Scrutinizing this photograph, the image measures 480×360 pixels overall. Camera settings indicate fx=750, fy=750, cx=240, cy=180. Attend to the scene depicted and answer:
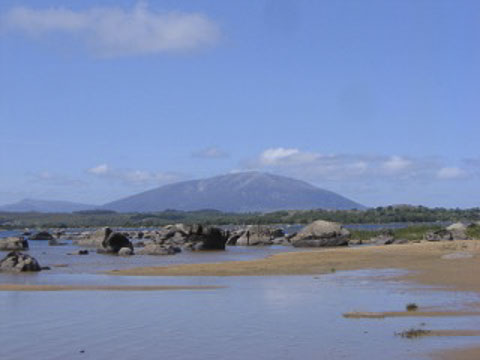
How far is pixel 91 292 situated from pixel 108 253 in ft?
119

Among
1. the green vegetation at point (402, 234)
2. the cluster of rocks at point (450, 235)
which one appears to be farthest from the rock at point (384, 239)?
the cluster of rocks at point (450, 235)

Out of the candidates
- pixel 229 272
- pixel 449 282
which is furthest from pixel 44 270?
pixel 449 282

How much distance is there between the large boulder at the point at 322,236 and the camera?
68625 millimetres

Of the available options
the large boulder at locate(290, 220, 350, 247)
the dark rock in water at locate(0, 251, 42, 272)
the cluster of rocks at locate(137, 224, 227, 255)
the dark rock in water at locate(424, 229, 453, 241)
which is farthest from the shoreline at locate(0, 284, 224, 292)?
the dark rock in water at locate(424, 229, 453, 241)

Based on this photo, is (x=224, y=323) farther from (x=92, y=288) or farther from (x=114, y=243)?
(x=114, y=243)

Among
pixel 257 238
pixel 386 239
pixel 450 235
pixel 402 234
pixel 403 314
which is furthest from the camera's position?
pixel 257 238

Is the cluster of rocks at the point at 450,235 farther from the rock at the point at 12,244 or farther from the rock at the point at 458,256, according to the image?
the rock at the point at 12,244

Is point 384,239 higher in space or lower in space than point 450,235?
lower

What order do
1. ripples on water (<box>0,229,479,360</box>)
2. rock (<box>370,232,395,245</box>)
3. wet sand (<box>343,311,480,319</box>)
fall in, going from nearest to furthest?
ripples on water (<box>0,229,479,360</box>) → wet sand (<box>343,311,480,319</box>) → rock (<box>370,232,395,245</box>)

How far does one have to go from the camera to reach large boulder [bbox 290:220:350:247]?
68.6m

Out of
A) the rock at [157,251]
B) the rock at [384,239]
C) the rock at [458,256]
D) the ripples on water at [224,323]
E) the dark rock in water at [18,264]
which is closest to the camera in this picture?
the ripples on water at [224,323]

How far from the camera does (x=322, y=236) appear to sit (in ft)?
Answer: 228

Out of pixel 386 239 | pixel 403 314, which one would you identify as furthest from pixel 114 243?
pixel 403 314

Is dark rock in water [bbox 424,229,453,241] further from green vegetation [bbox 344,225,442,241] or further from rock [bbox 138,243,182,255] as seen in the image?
rock [bbox 138,243,182,255]
